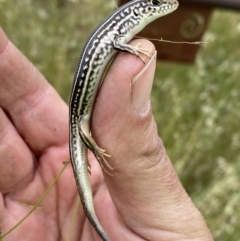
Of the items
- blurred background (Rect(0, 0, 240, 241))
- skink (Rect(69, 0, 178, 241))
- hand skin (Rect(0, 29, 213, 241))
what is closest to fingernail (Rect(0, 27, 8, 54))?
hand skin (Rect(0, 29, 213, 241))

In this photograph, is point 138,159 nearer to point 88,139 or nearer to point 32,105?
point 88,139

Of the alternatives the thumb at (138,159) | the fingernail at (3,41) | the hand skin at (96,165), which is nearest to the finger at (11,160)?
the hand skin at (96,165)

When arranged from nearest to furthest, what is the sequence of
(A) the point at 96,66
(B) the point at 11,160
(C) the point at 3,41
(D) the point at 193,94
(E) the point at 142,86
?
(E) the point at 142,86 → (A) the point at 96,66 → (C) the point at 3,41 → (B) the point at 11,160 → (D) the point at 193,94

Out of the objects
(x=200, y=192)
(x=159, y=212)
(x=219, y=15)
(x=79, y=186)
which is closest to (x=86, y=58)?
(x=79, y=186)

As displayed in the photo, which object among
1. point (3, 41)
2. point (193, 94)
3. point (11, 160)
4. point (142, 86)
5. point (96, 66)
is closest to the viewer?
point (142, 86)

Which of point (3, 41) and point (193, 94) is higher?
point (3, 41)

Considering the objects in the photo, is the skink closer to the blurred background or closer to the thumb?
the thumb

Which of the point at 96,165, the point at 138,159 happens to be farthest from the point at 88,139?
the point at 96,165
